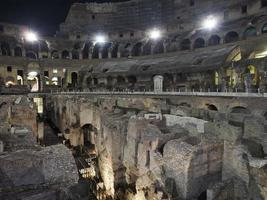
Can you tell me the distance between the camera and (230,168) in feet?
28.1

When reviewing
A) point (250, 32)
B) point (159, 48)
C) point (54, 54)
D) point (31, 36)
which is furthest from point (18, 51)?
point (250, 32)

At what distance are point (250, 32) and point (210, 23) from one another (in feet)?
25.1

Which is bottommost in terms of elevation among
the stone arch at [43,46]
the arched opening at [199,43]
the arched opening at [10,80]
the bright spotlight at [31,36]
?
the arched opening at [10,80]

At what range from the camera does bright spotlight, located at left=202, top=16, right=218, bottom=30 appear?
36678 mm

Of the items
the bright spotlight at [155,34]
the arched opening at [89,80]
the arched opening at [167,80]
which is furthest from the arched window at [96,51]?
the arched opening at [167,80]

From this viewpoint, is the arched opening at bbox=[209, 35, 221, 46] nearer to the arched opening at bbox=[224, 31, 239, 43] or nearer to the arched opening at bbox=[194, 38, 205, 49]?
the arched opening at bbox=[224, 31, 239, 43]

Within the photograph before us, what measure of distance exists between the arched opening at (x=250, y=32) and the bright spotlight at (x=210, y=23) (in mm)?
5490

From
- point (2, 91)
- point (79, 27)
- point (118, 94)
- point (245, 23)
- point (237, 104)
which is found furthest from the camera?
point (79, 27)

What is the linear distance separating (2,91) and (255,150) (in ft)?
101

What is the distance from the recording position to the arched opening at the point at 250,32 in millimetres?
31000

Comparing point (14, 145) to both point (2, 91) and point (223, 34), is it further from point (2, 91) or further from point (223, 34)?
point (223, 34)

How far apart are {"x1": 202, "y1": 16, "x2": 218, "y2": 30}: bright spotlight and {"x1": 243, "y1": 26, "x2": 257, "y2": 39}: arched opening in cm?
549

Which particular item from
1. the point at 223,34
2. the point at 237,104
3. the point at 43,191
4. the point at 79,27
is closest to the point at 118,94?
the point at 237,104

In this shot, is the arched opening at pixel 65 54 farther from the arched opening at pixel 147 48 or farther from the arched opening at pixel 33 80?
the arched opening at pixel 147 48
